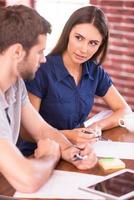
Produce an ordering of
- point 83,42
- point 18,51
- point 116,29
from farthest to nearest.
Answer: point 116,29 → point 83,42 → point 18,51

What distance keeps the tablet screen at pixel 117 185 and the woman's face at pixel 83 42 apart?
85 centimetres

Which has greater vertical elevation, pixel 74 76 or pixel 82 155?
pixel 74 76

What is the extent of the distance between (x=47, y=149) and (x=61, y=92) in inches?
24.4

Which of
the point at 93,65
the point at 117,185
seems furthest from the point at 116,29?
the point at 117,185

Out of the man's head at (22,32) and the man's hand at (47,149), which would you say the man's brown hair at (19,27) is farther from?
the man's hand at (47,149)

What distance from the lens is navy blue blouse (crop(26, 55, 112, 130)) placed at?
2.20 m

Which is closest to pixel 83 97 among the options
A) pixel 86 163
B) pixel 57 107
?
pixel 57 107

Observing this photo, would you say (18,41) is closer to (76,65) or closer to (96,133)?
(96,133)

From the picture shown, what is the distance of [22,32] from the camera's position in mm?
1607

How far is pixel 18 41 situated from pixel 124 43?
5.85ft

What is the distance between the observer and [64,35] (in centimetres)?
224

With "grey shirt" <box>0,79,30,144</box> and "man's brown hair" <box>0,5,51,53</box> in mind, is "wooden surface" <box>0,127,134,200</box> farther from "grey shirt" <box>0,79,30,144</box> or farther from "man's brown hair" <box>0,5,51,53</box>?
"man's brown hair" <box>0,5,51,53</box>

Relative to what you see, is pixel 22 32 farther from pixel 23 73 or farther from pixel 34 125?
pixel 34 125

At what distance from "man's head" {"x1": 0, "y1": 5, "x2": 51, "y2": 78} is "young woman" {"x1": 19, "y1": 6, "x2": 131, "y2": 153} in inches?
20.5
